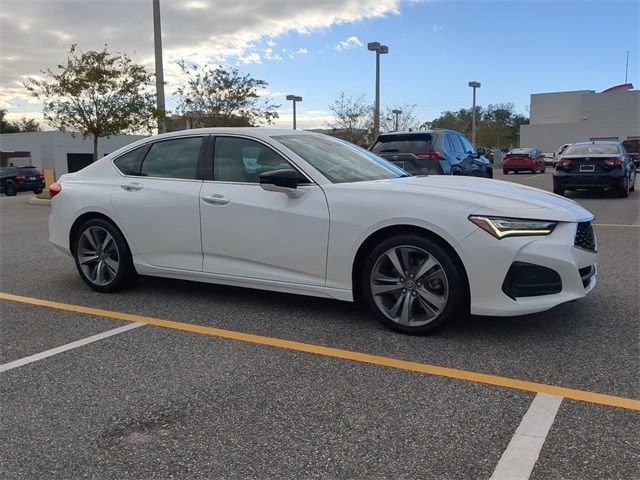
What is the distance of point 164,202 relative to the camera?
5.14 m

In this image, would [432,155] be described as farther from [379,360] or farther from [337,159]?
[379,360]

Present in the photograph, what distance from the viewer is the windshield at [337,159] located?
472cm

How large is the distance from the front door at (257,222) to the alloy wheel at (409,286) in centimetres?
47

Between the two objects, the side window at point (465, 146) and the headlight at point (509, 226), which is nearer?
the headlight at point (509, 226)

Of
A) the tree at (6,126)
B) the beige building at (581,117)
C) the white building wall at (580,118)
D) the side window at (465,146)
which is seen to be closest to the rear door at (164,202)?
the side window at (465,146)

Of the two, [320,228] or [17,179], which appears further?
[17,179]

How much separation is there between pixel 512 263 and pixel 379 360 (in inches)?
42.1

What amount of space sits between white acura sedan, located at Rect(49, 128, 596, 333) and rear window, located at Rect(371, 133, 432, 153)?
592 centimetres

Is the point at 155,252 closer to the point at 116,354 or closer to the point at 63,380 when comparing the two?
the point at 116,354

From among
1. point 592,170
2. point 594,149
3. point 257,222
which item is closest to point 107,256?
point 257,222

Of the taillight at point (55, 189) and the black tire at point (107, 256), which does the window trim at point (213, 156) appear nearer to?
the black tire at point (107, 256)

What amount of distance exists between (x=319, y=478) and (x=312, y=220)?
2.25m

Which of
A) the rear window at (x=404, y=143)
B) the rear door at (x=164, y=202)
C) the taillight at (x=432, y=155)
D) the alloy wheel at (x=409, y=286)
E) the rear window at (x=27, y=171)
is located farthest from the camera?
the rear window at (x=27, y=171)

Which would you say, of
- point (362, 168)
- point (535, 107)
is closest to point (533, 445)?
point (362, 168)
